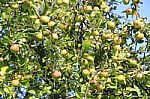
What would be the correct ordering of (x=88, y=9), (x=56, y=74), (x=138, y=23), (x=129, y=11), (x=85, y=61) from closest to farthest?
(x=56, y=74)
(x=85, y=61)
(x=88, y=9)
(x=138, y=23)
(x=129, y=11)

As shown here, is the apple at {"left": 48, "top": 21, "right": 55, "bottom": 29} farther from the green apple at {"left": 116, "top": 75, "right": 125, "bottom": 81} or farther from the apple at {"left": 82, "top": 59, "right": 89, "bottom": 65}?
the green apple at {"left": 116, "top": 75, "right": 125, "bottom": 81}

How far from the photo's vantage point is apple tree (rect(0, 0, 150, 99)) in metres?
4.03

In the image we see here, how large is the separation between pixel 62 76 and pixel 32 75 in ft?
1.27

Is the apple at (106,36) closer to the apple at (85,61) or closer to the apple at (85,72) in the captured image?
the apple at (85,61)

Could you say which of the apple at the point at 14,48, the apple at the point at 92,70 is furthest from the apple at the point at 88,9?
the apple at the point at 14,48

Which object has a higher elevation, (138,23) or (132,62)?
(138,23)

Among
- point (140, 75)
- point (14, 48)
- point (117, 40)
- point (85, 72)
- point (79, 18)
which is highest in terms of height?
point (79, 18)

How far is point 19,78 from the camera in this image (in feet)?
12.9

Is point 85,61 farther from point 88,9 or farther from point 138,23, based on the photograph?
point 138,23

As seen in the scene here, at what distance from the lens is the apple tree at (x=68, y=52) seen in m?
4.03

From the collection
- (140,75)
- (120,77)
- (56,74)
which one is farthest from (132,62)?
(56,74)

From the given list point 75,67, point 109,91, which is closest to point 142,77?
point 109,91

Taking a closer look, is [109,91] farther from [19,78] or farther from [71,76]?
[19,78]

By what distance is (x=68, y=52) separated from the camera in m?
4.41
